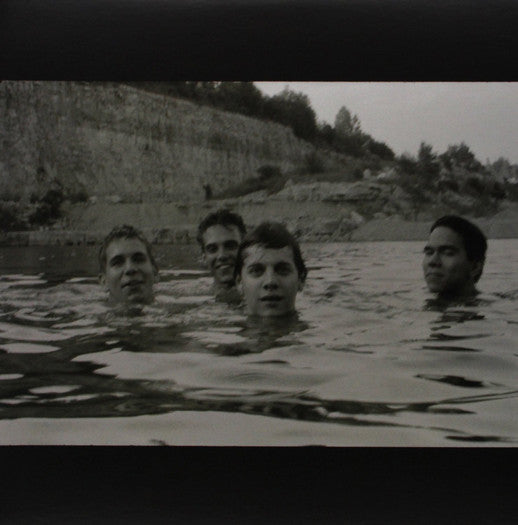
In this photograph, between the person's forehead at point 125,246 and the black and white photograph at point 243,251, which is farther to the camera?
the person's forehead at point 125,246

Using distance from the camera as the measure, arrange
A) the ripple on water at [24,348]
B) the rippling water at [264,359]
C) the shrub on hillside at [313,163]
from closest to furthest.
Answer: the rippling water at [264,359] → the ripple on water at [24,348] → the shrub on hillside at [313,163]

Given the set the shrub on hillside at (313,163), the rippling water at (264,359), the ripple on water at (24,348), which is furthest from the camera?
the shrub on hillside at (313,163)

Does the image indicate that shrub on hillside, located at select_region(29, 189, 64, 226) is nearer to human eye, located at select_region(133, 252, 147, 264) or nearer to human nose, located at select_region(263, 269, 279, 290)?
human eye, located at select_region(133, 252, 147, 264)

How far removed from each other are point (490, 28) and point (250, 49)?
0.73 m

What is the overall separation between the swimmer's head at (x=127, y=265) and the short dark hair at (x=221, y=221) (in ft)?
0.55

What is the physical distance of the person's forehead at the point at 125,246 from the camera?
234cm

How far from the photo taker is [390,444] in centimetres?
216

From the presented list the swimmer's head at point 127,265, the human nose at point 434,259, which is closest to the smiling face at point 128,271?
the swimmer's head at point 127,265

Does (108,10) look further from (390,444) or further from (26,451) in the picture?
(390,444)

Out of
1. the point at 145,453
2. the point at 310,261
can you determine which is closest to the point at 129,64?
the point at 310,261

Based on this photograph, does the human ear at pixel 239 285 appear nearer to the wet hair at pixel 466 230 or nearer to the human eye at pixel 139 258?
the human eye at pixel 139 258

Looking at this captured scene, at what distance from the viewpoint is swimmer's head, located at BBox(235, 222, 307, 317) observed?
229 centimetres

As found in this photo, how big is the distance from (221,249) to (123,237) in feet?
0.99

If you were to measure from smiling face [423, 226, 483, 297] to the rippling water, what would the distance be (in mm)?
38
